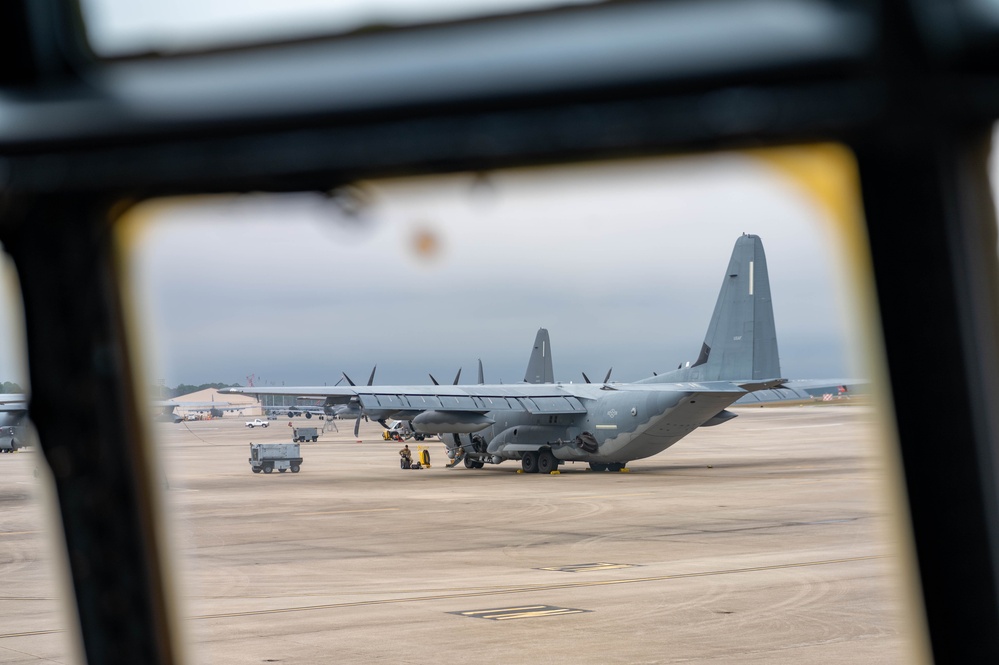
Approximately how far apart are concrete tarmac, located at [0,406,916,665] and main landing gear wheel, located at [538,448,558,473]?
1.78 metres

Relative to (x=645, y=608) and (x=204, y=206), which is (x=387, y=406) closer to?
(x=645, y=608)

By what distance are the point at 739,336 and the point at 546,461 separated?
5.81 metres

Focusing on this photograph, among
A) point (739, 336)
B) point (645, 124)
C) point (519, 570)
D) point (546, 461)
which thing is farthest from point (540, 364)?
point (645, 124)

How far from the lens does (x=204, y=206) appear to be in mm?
1776

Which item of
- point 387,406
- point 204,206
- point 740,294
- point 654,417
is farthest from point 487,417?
point 204,206

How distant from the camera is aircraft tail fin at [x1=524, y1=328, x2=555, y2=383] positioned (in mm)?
31453

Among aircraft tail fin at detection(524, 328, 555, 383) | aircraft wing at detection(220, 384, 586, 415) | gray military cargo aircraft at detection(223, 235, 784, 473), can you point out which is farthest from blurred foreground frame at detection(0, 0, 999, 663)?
aircraft tail fin at detection(524, 328, 555, 383)

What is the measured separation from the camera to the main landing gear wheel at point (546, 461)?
24281 mm

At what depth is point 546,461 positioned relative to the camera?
24.4 meters

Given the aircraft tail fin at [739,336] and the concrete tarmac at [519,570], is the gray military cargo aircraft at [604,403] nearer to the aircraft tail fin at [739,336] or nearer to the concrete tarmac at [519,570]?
the aircraft tail fin at [739,336]

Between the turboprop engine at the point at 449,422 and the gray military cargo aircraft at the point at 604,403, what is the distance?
2 cm

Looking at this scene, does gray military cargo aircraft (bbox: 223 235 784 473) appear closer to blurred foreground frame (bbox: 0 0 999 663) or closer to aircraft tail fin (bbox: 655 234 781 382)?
aircraft tail fin (bbox: 655 234 781 382)

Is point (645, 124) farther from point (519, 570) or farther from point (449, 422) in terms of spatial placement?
point (449, 422)

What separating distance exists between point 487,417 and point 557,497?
5560mm
